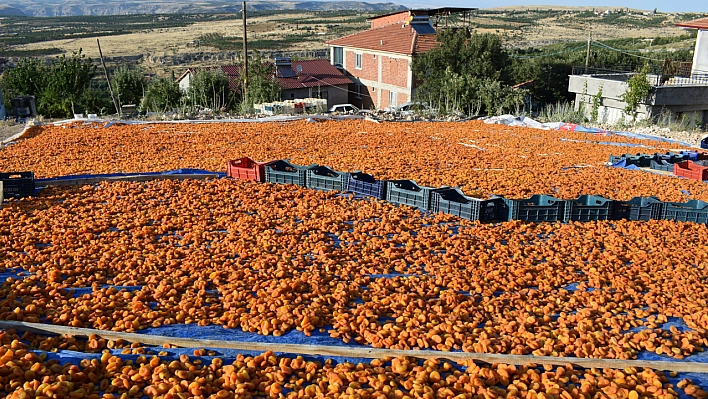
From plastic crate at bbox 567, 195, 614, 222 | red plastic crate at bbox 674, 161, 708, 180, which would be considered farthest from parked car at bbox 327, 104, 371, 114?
plastic crate at bbox 567, 195, 614, 222

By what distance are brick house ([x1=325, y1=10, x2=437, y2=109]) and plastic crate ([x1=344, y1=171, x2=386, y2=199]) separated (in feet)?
74.6

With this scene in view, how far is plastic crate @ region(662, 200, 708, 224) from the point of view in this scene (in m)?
7.73

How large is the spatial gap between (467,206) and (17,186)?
20.5 ft

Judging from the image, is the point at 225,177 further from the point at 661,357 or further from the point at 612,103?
the point at 612,103

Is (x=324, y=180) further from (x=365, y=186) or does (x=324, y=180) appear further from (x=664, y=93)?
(x=664, y=93)

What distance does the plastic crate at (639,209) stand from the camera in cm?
777

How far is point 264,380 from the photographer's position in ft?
12.3

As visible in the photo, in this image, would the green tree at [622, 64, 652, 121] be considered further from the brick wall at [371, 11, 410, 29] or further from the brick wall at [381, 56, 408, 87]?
the brick wall at [371, 11, 410, 29]

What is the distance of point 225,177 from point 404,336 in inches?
232

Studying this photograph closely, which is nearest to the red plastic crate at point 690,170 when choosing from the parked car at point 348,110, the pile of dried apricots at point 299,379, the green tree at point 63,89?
the pile of dried apricots at point 299,379

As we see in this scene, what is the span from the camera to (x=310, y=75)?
118 feet

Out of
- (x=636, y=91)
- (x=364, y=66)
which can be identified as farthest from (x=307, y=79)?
(x=636, y=91)

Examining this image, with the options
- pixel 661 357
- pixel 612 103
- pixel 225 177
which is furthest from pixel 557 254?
pixel 612 103

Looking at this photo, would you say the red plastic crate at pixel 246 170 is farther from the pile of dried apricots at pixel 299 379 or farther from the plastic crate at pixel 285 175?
the pile of dried apricots at pixel 299 379
